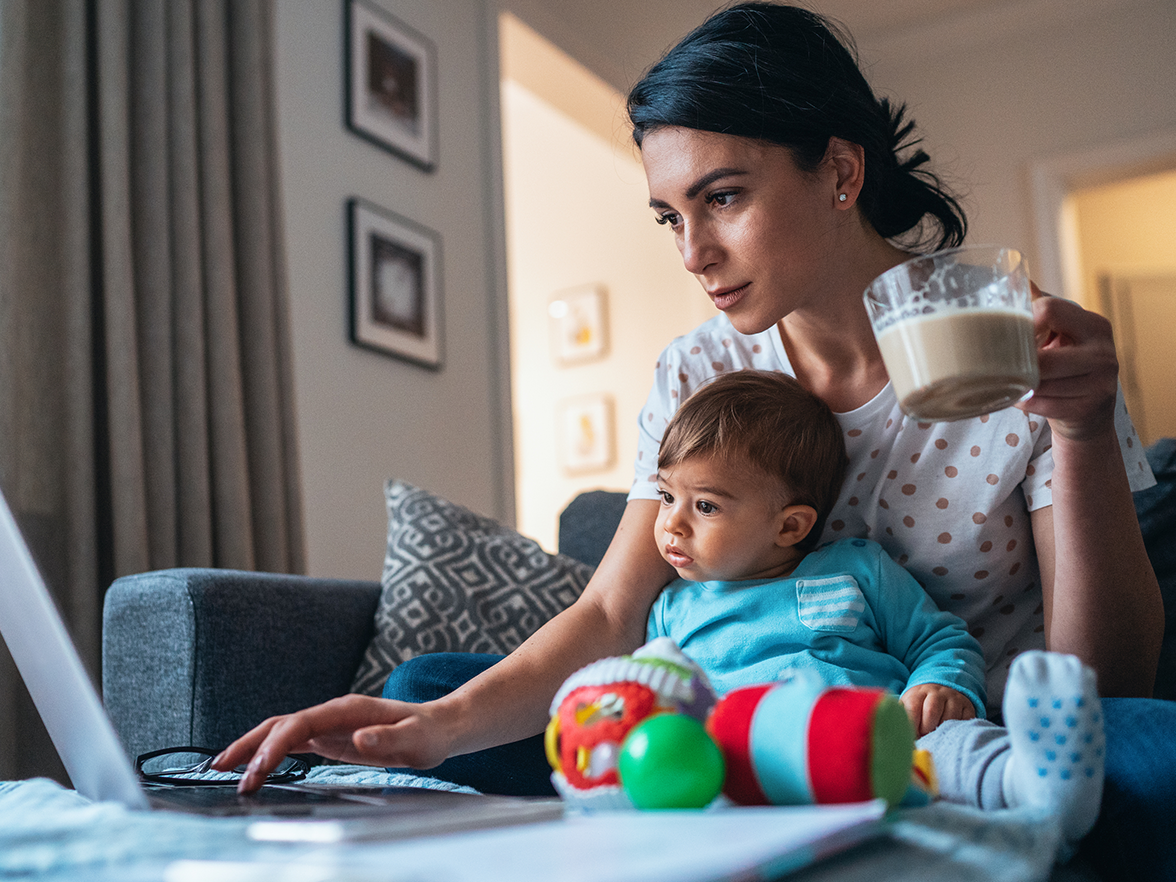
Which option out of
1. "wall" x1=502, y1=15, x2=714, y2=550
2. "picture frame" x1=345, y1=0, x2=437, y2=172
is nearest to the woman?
"picture frame" x1=345, y1=0, x2=437, y2=172

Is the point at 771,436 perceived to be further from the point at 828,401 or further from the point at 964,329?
the point at 964,329

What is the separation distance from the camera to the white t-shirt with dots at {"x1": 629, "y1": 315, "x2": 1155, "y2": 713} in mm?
1141

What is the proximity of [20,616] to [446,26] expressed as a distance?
3185mm

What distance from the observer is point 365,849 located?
16.1 inches

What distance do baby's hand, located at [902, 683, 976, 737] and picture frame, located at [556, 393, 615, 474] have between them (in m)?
4.20

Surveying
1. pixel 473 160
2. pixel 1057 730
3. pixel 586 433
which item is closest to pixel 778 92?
pixel 1057 730

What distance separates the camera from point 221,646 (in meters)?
1.29

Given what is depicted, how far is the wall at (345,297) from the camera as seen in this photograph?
2.71 m

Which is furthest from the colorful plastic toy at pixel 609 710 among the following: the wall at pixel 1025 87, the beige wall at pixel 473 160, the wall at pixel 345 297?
the wall at pixel 1025 87

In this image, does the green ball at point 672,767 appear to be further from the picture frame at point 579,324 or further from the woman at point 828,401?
the picture frame at point 579,324

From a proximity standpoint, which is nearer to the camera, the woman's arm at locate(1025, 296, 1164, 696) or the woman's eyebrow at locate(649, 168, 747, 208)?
the woman's arm at locate(1025, 296, 1164, 696)

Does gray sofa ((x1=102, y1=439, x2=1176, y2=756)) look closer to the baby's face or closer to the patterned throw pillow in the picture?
the patterned throw pillow

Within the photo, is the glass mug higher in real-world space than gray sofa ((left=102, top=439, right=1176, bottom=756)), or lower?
higher

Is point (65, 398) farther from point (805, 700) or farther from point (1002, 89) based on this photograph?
point (1002, 89)
